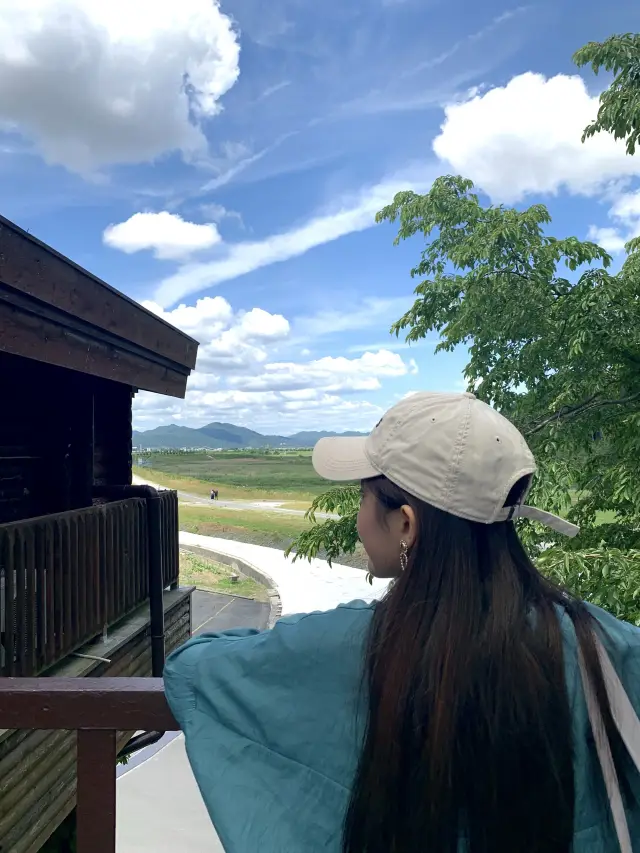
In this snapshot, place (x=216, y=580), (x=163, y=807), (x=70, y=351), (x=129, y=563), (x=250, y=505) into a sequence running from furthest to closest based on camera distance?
(x=250, y=505) → (x=216, y=580) → (x=163, y=807) → (x=129, y=563) → (x=70, y=351)

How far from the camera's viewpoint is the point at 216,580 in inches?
980

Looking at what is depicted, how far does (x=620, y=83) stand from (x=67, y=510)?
4703 mm

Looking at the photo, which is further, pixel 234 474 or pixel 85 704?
pixel 234 474

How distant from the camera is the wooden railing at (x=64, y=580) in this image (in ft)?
10.1

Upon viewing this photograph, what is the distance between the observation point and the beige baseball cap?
739 millimetres

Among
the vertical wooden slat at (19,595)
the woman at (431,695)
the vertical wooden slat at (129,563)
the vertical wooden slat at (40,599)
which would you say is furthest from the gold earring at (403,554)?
the vertical wooden slat at (129,563)

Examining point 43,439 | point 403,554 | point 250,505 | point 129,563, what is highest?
point 43,439

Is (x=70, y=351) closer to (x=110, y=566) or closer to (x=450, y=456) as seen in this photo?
(x=110, y=566)

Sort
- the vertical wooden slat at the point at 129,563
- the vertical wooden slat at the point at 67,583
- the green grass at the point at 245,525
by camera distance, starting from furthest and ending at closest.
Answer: the green grass at the point at 245,525, the vertical wooden slat at the point at 129,563, the vertical wooden slat at the point at 67,583

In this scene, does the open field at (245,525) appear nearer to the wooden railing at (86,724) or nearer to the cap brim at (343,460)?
the wooden railing at (86,724)

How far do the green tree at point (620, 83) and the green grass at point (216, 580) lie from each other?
1837 centimetres

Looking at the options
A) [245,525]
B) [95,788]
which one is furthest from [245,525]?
[95,788]

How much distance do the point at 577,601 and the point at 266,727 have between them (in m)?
0.38

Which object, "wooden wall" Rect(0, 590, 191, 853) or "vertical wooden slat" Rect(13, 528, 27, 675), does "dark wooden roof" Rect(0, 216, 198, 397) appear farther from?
"wooden wall" Rect(0, 590, 191, 853)
